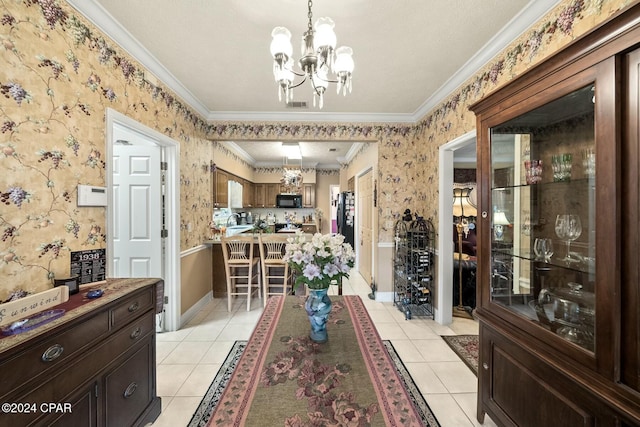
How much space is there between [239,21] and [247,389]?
89.0 inches

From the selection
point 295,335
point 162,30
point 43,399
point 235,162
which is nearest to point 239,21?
point 162,30

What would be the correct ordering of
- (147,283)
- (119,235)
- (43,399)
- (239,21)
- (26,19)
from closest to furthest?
(43,399)
(26,19)
(147,283)
(239,21)
(119,235)

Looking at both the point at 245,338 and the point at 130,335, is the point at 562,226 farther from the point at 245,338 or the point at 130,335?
the point at 245,338

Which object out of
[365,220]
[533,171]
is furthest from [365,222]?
[533,171]

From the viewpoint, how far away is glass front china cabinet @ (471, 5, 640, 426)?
896 mm

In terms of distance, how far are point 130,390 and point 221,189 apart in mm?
3679

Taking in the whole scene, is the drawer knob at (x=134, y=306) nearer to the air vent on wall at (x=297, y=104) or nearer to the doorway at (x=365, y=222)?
the air vent on wall at (x=297, y=104)

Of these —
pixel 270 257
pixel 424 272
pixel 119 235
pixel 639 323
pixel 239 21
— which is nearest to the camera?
pixel 639 323

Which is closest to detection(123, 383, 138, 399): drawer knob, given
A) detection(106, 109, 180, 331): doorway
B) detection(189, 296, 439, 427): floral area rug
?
detection(189, 296, 439, 427): floral area rug

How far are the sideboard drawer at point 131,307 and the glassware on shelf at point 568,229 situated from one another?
8.04 ft

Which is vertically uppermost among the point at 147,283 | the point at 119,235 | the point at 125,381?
the point at 119,235

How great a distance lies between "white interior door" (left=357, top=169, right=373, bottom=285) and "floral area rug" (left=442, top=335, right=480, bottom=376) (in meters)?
1.93

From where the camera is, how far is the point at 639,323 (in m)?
0.87

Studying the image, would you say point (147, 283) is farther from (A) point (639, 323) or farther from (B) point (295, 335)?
(A) point (639, 323)
